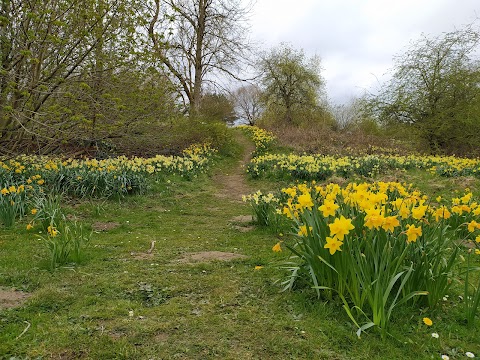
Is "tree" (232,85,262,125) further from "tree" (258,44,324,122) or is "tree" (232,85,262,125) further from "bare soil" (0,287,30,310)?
"bare soil" (0,287,30,310)

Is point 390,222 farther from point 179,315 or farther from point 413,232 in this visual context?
point 179,315

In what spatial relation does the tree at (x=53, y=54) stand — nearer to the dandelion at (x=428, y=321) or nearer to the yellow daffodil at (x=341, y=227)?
the yellow daffodil at (x=341, y=227)

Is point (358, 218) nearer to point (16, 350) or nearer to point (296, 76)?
point (16, 350)

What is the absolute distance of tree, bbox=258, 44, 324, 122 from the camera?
26.2 meters

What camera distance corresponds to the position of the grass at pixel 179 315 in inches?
79.0

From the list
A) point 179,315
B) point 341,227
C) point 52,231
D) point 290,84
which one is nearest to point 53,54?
point 52,231

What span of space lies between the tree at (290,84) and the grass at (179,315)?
940 inches

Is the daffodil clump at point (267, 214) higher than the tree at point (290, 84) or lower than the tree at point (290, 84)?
lower

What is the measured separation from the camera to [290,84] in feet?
87.2

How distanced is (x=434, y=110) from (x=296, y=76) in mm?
12207

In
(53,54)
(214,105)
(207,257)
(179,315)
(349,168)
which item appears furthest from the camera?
(214,105)

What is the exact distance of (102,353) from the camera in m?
1.96

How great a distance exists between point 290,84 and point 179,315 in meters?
25.9

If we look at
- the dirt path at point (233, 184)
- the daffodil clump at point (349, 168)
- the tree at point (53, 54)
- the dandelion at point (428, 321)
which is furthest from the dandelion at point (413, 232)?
the daffodil clump at point (349, 168)
